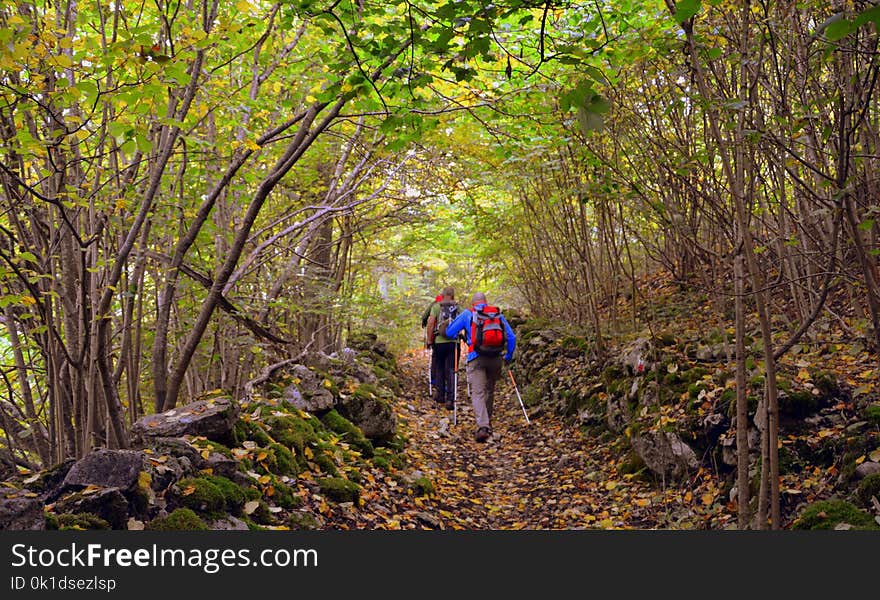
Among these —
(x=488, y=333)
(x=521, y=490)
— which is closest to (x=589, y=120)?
(x=521, y=490)

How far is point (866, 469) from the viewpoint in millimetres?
3705

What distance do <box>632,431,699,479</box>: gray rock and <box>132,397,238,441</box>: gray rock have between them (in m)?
3.81

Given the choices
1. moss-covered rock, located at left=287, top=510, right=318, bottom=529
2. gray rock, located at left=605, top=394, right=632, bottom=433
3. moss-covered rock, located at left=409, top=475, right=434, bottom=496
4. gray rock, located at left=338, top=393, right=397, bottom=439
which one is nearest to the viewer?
moss-covered rock, located at left=287, top=510, right=318, bottom=529

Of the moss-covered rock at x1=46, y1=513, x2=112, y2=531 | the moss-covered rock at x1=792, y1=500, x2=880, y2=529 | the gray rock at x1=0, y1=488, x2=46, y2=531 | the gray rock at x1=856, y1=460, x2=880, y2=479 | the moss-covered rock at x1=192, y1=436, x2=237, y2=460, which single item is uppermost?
the moss-covered rock at x1=192, y1=436, x2=237, y2=460

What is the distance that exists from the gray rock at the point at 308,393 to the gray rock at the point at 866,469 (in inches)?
186

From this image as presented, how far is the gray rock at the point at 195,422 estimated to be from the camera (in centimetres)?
413

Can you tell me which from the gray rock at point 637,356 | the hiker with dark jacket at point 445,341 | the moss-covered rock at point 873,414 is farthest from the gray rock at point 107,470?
the hiker with dark jacket at point 445,341

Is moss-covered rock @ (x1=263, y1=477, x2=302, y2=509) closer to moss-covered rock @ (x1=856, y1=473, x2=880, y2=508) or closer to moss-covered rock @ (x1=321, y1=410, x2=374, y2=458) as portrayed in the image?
moss-covered rock @ (x1=321, y1=410, x2=374, y2=458)

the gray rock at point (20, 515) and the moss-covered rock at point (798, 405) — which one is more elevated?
the moss-covered rock at point (798, 405)

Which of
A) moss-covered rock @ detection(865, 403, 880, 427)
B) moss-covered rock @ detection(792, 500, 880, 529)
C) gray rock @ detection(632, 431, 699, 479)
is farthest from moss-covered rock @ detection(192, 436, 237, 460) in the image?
moss-covered rock @ detection(865, 403, 880, 427)

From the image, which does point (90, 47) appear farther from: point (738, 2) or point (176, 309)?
point (738, 2)

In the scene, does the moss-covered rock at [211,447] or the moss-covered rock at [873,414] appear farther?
the moss-covered rock at [211,447]

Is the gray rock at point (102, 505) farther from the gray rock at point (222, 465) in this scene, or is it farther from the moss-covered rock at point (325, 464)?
the moss-covered rock at point (325, 464)

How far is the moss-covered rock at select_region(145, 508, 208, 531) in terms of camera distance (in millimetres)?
3082
